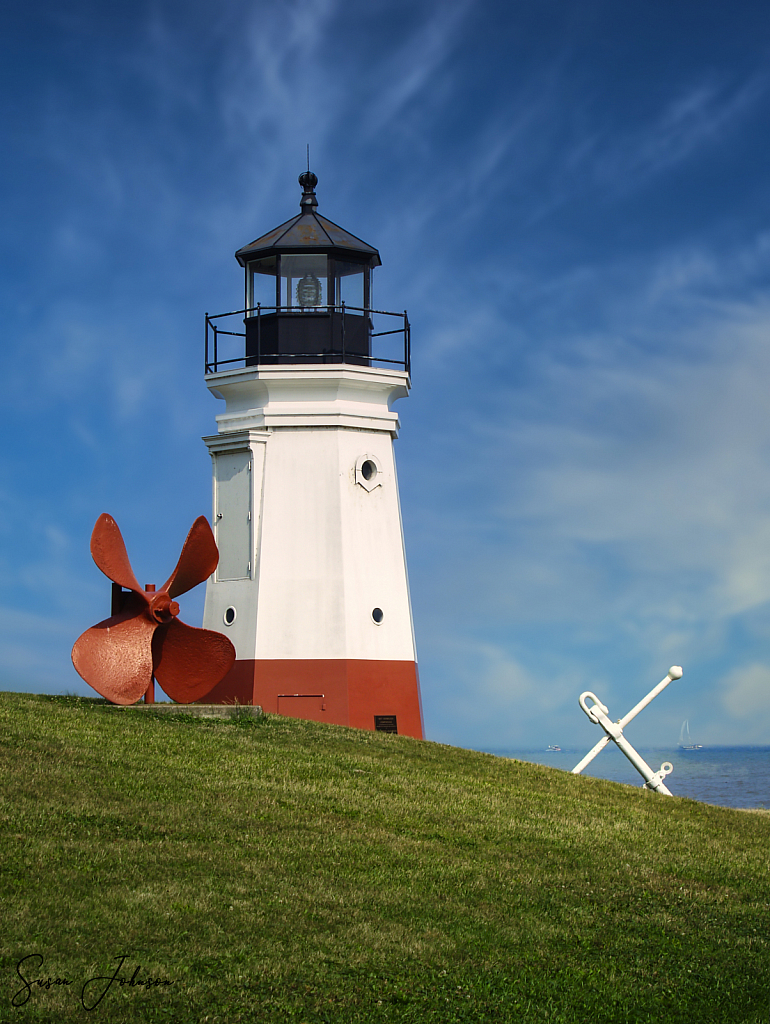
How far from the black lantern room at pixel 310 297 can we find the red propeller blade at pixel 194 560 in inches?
189

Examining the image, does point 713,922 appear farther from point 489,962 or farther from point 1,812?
point 1,812

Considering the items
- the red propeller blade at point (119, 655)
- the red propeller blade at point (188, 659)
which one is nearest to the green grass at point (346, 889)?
the red propeller blade at point (119, 655)

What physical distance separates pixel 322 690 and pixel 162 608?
3.87 meters

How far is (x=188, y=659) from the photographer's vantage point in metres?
17.6

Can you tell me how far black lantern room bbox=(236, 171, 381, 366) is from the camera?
69.8 ft

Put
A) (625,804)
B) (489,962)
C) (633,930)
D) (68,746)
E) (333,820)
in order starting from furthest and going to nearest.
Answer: (625,804) < (68,746) < (333,820) < (633,930) < (489,962)

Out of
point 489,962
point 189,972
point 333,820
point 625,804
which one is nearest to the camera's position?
point 189,972

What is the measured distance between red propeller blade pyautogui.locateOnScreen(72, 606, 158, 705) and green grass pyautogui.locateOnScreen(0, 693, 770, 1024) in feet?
2.84

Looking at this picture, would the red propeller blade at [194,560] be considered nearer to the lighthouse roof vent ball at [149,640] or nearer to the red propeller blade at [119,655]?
the lighthouse roof vent ball at [149,640]

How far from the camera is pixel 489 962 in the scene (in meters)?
8.17

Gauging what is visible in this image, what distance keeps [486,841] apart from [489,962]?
12.5 feet

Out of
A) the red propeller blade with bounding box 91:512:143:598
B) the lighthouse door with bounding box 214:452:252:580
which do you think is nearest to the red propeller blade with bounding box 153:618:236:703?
the red propeller blade with bounding box 91:512:143:598

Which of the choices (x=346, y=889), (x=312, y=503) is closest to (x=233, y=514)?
(x=312, y=503)

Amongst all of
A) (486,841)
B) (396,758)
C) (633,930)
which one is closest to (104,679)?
(396,758)
